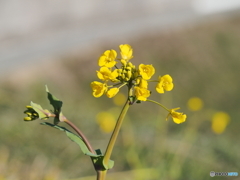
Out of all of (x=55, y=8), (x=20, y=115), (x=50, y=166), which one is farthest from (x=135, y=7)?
(x=50, y=166)

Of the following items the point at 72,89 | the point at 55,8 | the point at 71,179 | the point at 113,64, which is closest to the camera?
the point at 113,64

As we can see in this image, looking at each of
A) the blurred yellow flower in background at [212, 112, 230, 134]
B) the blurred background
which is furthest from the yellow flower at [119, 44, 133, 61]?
the blurred yellow flower in background at [212, 112, 230, 134]

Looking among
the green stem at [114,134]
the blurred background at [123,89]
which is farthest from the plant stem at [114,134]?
the blurred background at [123,89]

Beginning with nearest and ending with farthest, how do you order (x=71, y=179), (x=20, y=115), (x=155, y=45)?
(x=71, y=179), (x=20, y=115), (x=155, y=45)

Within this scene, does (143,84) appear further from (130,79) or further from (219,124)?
(219,124)

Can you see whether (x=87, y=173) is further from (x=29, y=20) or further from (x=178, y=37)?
(x=29, y=20)

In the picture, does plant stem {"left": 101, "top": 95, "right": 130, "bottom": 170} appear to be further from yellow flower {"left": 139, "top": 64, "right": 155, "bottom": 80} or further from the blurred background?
the blurred background
